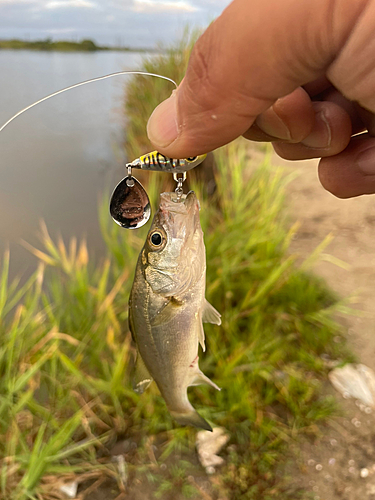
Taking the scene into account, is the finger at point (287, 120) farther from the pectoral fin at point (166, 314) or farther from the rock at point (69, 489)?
the rock at point (69, 489)

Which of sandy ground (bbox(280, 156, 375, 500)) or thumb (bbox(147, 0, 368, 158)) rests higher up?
thumb (bbox(147, 0, 368, 158))

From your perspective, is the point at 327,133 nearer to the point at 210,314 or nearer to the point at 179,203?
the point at 179,203

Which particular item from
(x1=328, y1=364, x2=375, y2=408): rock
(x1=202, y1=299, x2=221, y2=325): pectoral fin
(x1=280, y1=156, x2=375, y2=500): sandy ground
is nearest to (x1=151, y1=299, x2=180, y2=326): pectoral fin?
(x1=202, y1=299, x2=221, y2=325): pectoral fin

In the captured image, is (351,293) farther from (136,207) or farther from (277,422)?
(136,207)

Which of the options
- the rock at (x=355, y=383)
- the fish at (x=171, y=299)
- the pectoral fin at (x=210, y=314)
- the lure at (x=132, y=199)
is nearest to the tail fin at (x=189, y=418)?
the fish at (x=171, y=299)

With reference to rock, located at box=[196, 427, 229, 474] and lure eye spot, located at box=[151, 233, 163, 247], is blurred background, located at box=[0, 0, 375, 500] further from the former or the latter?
lure eye spot, located at box=[151, 233, 163, 247]

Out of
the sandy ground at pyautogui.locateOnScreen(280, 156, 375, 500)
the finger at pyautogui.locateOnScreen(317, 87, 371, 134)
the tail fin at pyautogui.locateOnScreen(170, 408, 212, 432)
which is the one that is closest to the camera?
the tail fin at pyautogui.locateOnScreen(170, 408, 212, 432)
